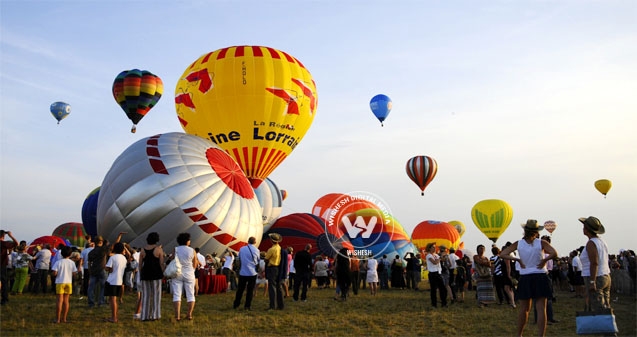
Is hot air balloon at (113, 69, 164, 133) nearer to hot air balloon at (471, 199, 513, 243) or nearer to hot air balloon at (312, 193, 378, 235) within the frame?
hot air balloon at (312, 193, 378, 235)

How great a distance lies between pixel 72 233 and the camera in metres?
37.9

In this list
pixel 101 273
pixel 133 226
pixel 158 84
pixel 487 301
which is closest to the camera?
pixel 101 273

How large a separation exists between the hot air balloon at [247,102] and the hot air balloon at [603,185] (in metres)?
29.9

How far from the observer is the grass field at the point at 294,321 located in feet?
29.1

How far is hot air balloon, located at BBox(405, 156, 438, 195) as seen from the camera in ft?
130

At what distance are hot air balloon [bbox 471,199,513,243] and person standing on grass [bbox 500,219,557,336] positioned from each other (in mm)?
39541

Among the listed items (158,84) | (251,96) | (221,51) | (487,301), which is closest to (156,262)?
(487,301)

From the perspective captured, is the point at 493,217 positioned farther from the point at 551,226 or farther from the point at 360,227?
the point at 360,227

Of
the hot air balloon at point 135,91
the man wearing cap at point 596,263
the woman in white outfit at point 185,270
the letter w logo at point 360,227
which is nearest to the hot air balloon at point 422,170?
the letter w logo at point 360,227

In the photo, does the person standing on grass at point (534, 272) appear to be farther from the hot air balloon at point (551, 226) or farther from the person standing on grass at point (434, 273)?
the hot air balloon at point (551, 226)

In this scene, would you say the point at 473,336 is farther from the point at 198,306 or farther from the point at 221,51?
the point at 221,51

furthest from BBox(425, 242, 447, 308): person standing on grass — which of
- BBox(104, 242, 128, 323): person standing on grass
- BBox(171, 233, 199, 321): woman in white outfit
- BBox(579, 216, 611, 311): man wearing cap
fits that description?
BBox(104, 242, 128, 323): person standing on grass

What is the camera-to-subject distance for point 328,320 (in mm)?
10508

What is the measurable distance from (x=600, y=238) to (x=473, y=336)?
2.50 metres
